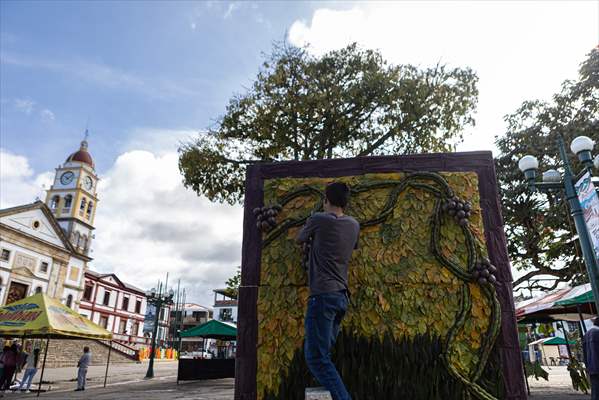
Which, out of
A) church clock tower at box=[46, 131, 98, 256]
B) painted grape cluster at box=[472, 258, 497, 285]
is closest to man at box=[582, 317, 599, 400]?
painted grape cluster at box=[472, 258, 497, 285]

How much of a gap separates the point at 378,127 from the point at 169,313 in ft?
201

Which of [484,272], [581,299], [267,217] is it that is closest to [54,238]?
[267,217]

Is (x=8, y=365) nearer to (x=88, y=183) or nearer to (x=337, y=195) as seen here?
(x=337, y=195)

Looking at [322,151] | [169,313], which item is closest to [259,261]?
[322,151]

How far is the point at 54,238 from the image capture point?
1330 inches

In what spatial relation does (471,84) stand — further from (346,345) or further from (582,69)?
(346,345)

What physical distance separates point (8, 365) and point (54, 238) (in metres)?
25.3

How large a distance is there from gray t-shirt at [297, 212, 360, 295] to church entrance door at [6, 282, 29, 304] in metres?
34.9

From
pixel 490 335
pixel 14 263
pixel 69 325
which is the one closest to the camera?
pixel 490 335

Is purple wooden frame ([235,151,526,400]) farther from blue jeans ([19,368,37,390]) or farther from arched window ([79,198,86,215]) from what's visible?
arched window ([79,198,86,215])

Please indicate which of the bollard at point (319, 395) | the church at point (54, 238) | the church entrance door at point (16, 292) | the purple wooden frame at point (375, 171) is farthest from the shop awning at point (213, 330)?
the church entrance door at point (16, 292)

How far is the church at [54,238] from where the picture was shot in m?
29.4

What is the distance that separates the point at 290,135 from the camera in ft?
40.8

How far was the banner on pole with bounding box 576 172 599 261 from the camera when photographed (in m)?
5.86
